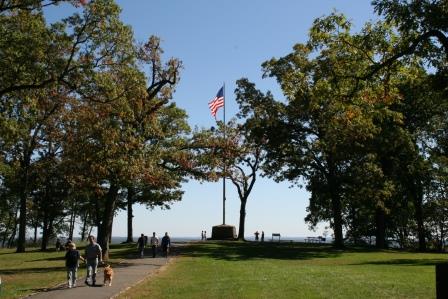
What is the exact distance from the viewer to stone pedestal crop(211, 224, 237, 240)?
2178 inches

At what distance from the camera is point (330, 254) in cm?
3778

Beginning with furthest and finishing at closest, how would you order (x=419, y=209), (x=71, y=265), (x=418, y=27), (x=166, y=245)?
(x=419, y=209), (x=166, y=245), (x=71, y=265), (x=418, y=27)

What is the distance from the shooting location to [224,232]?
5553 cm

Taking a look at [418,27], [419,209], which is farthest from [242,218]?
[418,27]

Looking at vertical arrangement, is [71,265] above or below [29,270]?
above

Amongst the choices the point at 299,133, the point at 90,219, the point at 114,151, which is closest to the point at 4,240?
the point at 90,219

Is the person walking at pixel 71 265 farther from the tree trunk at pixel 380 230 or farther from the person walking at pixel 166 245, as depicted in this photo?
the tree trunk at pixel 380 230

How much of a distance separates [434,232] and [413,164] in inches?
833

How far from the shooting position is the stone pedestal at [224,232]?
181 feet

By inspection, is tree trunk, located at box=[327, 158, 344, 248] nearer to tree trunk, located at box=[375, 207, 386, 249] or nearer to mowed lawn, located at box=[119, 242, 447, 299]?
tree trunk, located at box=[375, 207, 386, 249]

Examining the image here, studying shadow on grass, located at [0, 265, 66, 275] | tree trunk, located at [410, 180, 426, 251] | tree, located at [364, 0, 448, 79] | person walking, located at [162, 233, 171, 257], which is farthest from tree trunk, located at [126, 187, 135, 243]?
tree, located at [364, 0, 448, 79]

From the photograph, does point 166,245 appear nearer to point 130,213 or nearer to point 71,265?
point 71,265

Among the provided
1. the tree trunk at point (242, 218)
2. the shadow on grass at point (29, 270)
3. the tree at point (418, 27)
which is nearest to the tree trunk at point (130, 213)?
the tree trunk at point (242, 218)

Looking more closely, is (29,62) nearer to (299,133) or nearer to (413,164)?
(299,133)
